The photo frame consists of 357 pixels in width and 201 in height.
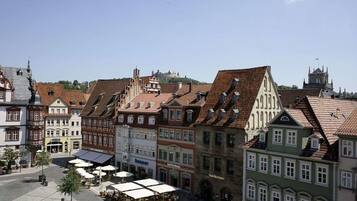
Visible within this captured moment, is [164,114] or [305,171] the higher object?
[164,114]

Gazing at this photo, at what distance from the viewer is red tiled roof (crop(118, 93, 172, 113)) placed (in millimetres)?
56588

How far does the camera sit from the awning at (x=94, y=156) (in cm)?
6208

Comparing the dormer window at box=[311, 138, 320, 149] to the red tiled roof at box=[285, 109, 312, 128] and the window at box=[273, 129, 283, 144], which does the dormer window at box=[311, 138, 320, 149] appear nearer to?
the red tiled roof at box=[285, 109, 312, 128]

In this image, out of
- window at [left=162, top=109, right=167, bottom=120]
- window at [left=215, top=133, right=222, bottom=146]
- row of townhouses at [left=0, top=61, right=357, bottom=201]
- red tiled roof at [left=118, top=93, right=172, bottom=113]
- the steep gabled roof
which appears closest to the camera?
row of townhouses at [left=0, top=61, right=357, bottom=201]

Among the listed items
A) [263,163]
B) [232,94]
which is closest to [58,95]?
[232,94]

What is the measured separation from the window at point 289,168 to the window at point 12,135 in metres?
46.5

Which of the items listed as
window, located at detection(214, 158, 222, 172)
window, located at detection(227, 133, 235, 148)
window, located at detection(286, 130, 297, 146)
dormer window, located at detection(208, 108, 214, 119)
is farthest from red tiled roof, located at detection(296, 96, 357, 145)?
window, located at detection(214, 158, 222, 172)

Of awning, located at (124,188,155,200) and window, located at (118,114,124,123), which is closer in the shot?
awning, located at (124,188,155,200)

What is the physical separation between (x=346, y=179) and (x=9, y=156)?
158ft

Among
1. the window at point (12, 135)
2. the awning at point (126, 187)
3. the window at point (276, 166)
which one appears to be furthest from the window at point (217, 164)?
the window at point (12, 135)

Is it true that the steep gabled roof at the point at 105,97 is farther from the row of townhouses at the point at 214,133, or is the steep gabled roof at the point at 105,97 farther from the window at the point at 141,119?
the window at the point at 141,119

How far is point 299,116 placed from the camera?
112 feet

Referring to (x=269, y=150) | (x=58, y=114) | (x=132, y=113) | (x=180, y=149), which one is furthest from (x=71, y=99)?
(x=269, y=150)

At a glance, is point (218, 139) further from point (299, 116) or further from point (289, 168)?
point (299, 116)
